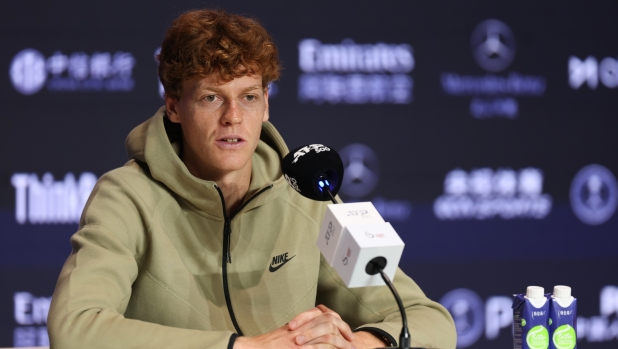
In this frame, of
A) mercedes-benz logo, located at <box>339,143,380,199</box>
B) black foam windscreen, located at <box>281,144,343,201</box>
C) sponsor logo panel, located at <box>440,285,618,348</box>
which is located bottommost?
sponsor logo panel, located at <box>440,285,618,348</box>

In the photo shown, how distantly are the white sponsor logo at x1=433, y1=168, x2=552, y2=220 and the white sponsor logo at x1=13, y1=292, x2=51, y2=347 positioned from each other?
1.58m

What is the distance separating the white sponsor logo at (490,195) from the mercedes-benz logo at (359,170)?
284mm

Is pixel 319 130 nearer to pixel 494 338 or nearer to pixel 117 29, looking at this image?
pixel 117 29

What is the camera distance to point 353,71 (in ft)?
9.37

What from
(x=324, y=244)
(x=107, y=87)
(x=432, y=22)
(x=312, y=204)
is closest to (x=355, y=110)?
(x=432, y=22)

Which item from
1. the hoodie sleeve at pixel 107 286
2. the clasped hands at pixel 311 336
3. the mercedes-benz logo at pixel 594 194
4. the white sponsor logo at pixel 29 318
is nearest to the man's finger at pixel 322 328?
the clasped hands at pixel 311 336

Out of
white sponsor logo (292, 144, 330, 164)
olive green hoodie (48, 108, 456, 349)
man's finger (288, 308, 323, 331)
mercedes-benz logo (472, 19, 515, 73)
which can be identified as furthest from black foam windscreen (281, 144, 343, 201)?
mercedes-benz logo (472, 19, 515, 73)

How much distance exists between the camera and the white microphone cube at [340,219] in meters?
1.08

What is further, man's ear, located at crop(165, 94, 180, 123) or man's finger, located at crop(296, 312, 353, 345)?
man's ear, located at crop(165, 94, 180, 123)

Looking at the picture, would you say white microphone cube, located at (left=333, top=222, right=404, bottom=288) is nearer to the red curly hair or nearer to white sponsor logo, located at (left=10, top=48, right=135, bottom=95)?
the red curly hair

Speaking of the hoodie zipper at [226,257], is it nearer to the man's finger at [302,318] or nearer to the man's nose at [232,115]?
the man's nose at [232,115]

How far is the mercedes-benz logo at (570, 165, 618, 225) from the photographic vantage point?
3.02 metres

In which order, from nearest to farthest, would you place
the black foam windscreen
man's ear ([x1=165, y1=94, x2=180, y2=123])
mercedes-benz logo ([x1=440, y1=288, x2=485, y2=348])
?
the black foam windscreen, man's ear ([x1=165, y1=94, x2=180, y2=123]), mercedes-benz logo ([x1=440, y1=288, x2=485, y2=348])

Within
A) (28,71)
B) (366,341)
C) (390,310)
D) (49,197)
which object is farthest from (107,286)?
(28,71)
